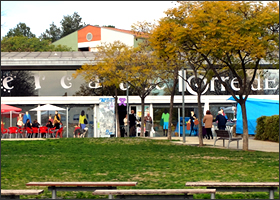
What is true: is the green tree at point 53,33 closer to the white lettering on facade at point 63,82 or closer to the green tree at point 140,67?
the white lettering on facade at point 63,82

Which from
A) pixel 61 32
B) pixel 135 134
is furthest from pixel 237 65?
pixel 61 32

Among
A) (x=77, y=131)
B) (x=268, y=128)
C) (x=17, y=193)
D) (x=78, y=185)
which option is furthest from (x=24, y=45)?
(x=17, y=193)

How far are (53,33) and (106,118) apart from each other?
7433 centimetres

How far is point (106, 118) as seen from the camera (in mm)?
40938

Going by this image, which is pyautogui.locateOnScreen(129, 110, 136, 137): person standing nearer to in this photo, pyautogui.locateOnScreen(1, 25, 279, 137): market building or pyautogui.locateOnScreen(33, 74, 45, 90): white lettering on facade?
pyautogui.locateOnScreen(1, 25, 279, 137): market building

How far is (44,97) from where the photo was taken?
4206cm

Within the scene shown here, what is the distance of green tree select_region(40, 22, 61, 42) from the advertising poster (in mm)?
72122

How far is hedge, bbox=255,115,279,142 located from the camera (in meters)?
26.6

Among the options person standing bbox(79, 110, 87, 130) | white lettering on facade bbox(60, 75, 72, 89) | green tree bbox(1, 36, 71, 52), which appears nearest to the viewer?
person standing bbox(79, 110, 87, 130)

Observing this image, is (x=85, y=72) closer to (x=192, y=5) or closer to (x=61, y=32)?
(x=192, y=5)

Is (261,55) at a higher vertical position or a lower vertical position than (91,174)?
higher

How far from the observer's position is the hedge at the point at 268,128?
87.1ft

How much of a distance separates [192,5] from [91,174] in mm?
11175

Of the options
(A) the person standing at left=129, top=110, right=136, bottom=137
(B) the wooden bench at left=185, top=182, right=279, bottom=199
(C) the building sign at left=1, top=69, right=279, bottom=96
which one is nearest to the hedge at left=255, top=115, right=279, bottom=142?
(A) the person standing at left=129, top=110, right=136, bottom=137
